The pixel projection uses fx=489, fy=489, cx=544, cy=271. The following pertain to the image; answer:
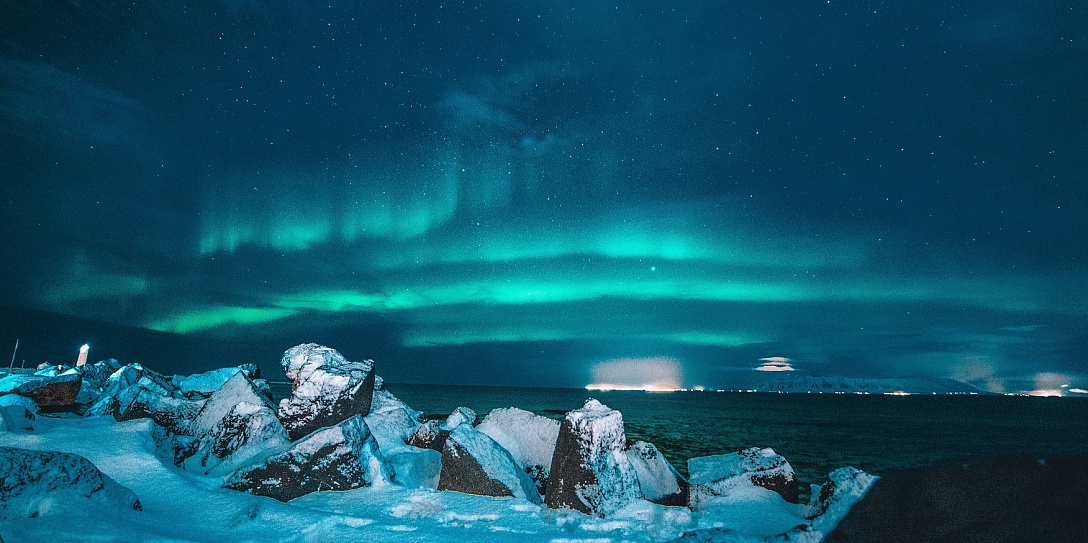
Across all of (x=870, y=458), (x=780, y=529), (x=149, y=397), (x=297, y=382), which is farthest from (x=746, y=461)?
(x=870, y=458)

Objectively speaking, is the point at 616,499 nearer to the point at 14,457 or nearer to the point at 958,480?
the point at 958,480

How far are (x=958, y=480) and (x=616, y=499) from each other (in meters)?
3.38

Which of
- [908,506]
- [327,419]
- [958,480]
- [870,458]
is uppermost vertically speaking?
[958,480]

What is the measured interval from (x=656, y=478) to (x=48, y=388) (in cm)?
1538

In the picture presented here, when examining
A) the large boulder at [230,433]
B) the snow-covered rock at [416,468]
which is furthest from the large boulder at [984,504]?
the large boulder at [230,433]

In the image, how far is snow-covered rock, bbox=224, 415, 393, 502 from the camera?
19.4ft

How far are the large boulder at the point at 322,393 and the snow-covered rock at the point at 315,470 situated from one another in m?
1.68

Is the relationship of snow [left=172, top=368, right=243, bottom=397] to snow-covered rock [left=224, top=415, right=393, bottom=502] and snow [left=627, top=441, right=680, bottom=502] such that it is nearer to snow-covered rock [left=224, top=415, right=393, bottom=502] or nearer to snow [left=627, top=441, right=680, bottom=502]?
snow-covered rock [left=224, top=415, right=393, bottom=502]

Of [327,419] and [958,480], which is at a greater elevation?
[958,480]

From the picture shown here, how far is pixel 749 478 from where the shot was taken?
241 inches

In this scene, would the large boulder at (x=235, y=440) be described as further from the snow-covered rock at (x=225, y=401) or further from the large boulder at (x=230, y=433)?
the snow-covered rock at (x=225, y=401)

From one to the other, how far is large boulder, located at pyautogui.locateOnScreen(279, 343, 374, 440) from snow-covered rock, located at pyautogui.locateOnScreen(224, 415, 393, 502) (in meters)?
1.68

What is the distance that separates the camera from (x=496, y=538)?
4.68m

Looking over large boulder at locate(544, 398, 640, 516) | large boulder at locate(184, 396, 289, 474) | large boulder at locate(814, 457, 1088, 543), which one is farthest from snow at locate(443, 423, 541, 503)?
large boulder at locate(814, 457, 1088, 543)
